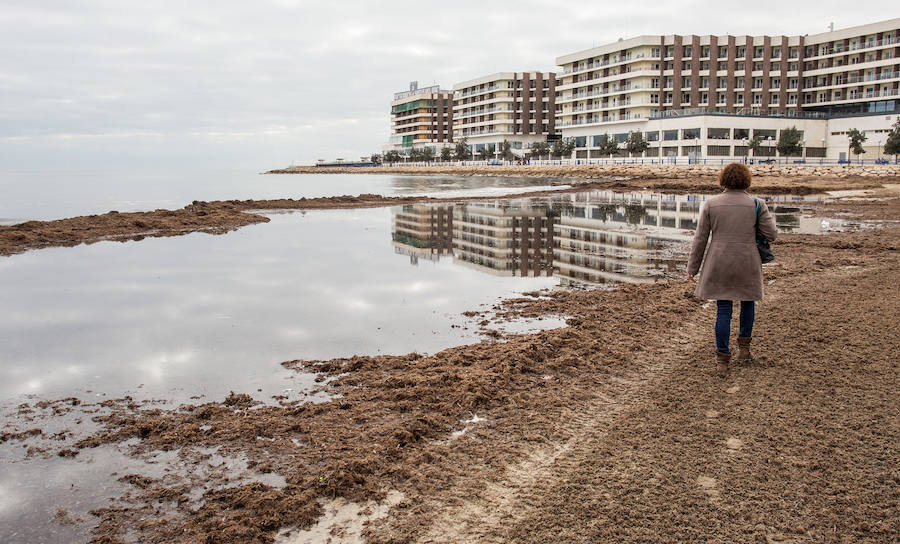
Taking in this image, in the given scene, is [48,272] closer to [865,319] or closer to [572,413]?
[572,413]

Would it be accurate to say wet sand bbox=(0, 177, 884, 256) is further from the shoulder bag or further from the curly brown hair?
the shoulder bag

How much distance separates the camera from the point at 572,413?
5.70 m

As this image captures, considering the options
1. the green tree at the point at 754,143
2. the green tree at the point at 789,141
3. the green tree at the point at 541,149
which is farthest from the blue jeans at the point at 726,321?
the green tree at the point at 541,149

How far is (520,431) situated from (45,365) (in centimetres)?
560

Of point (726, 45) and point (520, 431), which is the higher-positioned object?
point (726, 45)

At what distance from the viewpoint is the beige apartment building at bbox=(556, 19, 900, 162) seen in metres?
89.5

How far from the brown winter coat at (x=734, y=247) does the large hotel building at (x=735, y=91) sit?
88418mm

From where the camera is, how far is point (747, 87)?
97.8 m

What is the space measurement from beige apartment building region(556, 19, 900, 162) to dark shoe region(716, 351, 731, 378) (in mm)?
88800

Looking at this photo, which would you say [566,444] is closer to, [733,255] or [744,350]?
[744,350]

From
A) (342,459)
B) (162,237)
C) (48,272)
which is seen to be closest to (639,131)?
(162,237)

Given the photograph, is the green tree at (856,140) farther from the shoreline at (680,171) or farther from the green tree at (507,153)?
the green tree at (507,153)

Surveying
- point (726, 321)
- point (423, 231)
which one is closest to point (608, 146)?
point (423, 231)

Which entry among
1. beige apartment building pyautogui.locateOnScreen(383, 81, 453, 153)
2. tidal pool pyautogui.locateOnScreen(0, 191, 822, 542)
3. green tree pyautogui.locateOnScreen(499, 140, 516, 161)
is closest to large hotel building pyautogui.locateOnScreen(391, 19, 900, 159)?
green tree pyautogui.locateOnScreen(499, 140, 516, 161)
